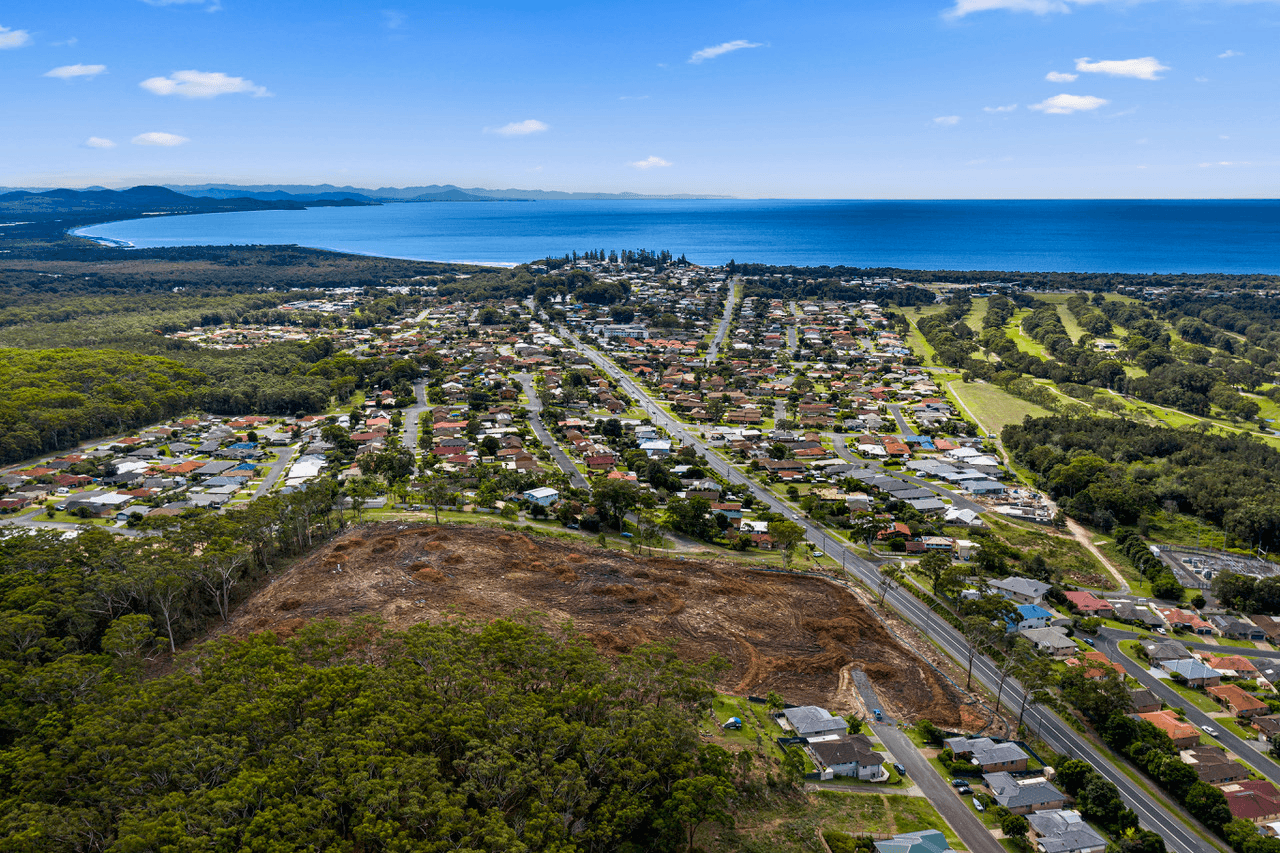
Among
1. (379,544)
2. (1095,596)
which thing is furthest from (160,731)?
(1095,596)

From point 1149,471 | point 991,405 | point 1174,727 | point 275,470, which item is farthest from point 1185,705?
point 275,470

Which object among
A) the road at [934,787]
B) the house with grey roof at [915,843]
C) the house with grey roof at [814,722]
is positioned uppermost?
the house with grey roof at [814,722]

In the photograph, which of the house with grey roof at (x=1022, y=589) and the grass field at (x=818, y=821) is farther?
the house with grey roof at (x=1022, y=589)

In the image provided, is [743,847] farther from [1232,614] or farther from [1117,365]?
[1117,365]

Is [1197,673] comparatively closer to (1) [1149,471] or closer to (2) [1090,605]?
(2) [1090,605]

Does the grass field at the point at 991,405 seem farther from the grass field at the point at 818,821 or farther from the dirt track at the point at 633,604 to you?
the grass field at the point at 818,821

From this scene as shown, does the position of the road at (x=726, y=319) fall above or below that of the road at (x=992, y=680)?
above

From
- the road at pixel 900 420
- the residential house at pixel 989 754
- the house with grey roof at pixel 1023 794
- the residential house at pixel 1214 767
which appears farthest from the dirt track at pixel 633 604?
the road at pixel 900 420
